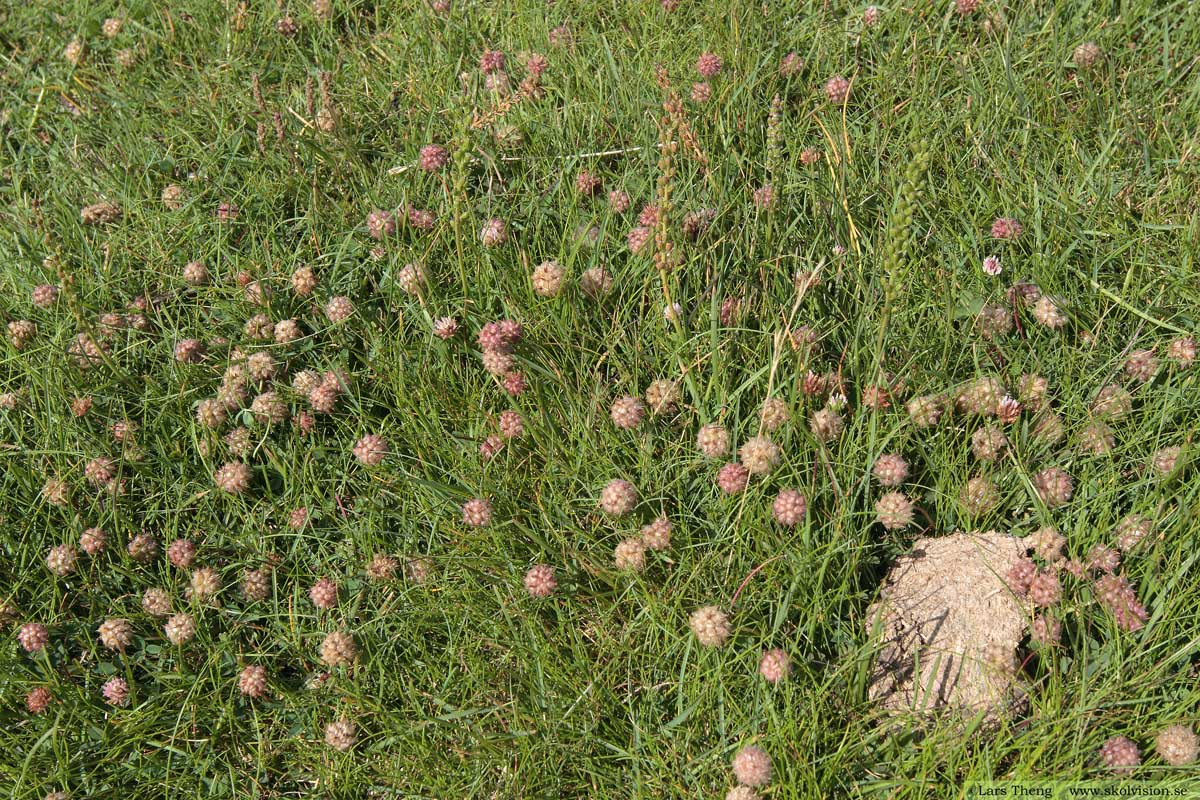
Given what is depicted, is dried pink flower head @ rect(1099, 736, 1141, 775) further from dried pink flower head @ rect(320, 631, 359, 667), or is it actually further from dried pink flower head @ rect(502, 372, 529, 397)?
dried pink flower head @ rect(320, 631, 359, 667)

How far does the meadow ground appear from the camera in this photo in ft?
8.51

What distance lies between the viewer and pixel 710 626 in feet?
8.45

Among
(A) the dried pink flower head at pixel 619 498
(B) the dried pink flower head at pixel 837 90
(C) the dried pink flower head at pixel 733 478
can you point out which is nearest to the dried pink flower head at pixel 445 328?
(A) the dried pink flower head at pixel 619 498

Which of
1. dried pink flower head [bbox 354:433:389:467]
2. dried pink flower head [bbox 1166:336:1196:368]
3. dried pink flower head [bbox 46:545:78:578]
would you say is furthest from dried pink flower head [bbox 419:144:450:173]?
dried pink flower head [bbox 1166:336:1196:368]

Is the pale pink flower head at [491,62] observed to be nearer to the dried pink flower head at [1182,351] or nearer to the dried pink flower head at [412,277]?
the dried pink flower head at [412,277]

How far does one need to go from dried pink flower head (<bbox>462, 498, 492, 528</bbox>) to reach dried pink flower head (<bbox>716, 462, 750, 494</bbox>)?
0.65 meters

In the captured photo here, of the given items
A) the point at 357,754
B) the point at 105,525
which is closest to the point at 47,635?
the point at 105,525

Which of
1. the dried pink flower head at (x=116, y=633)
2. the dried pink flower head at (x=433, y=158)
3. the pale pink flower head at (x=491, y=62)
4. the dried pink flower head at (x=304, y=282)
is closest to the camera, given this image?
the dried pink flower head at (x=116, y=633)

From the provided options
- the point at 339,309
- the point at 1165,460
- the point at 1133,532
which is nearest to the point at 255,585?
the point at 339,309

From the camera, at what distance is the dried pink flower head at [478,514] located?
283cm

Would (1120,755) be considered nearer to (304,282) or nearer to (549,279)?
(549,279)

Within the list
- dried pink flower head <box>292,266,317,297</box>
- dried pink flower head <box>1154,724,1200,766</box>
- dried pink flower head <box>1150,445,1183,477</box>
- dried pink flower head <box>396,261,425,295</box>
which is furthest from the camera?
dried pink flower head <box>292,266,317,297</box>

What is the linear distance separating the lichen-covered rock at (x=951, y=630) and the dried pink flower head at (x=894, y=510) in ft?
0.38

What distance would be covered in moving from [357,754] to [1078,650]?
6.13 ft
